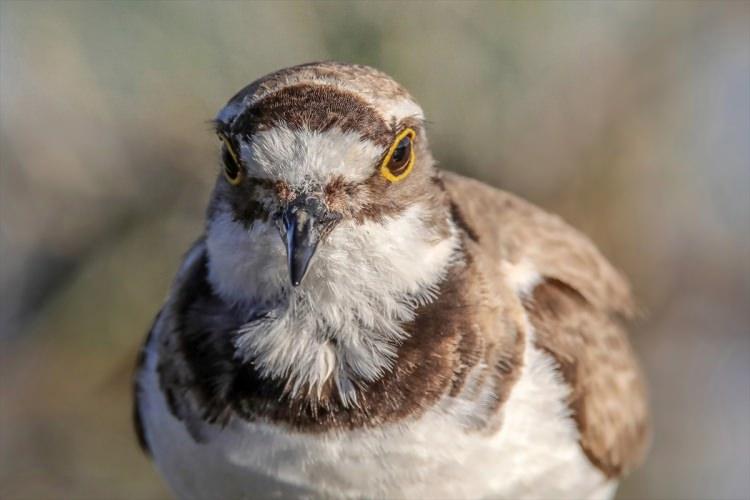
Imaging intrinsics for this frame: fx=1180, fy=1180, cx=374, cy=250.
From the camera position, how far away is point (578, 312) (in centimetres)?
597

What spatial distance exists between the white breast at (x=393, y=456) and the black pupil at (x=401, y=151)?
1.01 m

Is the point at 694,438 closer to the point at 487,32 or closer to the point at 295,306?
the point at 487,32

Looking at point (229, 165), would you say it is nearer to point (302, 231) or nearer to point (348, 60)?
point (302, 231)

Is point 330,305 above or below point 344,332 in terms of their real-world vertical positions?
above

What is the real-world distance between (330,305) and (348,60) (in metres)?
4.40

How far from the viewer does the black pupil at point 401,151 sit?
4707 mm

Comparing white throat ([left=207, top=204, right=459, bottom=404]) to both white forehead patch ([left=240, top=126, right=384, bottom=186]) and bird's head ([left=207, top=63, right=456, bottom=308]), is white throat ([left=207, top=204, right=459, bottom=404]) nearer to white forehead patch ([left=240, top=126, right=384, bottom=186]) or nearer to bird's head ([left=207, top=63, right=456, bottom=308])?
bird's head ([left=207, top=63, right=456, bottom=308])

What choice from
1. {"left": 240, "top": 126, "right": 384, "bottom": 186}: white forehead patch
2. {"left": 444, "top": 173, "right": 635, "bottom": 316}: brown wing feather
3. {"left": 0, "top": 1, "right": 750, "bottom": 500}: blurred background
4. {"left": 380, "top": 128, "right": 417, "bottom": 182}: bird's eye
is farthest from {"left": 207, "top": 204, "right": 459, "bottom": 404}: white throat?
{"left": 0, "top": 1, "right": 750, "bottom": 500}: blurred background

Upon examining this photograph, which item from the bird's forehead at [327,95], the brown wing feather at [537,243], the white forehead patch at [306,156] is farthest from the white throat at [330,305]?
the brown wing feather at [537,243]

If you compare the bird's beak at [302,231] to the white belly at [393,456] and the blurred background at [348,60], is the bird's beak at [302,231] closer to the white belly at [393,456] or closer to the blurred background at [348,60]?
the white belly at [393,456]

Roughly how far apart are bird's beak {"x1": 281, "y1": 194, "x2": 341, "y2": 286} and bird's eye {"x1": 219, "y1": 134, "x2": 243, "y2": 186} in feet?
1.25

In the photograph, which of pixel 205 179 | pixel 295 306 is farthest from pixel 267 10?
pixel 295 306

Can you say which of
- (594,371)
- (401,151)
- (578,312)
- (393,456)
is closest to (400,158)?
(401,151)

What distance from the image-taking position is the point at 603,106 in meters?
9.97
